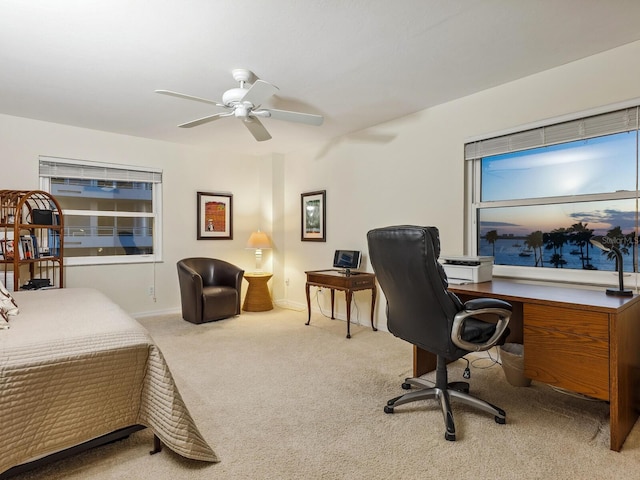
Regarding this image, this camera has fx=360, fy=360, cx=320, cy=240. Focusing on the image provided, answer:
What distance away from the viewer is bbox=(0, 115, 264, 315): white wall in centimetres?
390

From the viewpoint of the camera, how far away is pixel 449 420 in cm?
193

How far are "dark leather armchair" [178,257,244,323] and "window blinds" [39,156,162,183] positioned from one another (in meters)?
1.22

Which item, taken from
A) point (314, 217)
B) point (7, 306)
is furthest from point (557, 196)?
point (7, 306)

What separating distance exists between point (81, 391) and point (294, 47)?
7.54 feet

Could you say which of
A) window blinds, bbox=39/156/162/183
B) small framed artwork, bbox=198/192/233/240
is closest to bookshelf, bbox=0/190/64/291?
window blinds, bbox=39/156/162/183

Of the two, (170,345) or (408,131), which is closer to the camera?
(170,345)

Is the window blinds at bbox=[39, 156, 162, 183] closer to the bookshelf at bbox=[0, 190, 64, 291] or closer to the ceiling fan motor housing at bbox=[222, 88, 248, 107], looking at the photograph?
the bookshelf at bbox=[0, 190, 64, 291]

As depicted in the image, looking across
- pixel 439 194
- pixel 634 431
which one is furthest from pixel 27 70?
pixel 634 431

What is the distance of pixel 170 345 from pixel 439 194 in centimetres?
298

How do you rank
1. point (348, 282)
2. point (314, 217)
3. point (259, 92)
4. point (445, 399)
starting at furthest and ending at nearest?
point (314, 217) → point (348, 282) → point (259, 92) → point (445, 399)

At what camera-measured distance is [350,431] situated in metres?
1.97

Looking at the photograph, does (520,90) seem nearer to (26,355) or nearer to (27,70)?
(26,355)

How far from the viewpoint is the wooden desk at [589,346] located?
1.77m

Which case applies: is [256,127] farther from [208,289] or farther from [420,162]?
[208,289]
